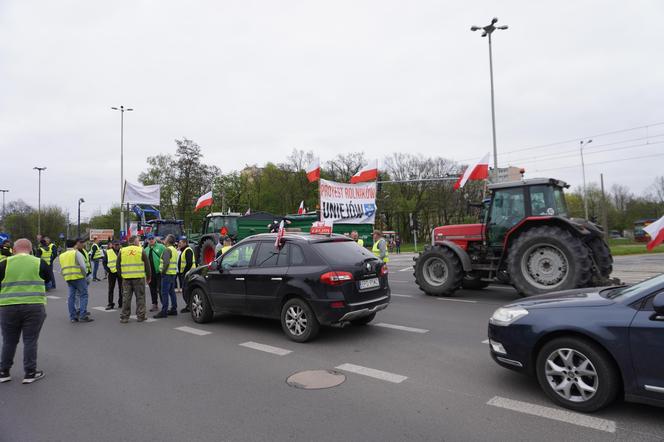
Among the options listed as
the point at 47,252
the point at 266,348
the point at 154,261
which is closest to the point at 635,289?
the point at 266,348

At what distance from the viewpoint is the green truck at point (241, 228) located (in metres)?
16.0

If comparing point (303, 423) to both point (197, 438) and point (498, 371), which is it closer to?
point (197, 438)

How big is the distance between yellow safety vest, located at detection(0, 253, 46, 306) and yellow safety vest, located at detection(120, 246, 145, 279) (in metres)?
3.07

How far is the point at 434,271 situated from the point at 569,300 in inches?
273

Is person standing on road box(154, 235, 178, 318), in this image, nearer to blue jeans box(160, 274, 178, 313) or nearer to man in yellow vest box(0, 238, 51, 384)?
blue jeans box(160, 274, 178, 313)

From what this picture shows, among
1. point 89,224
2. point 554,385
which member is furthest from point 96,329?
point 89,224

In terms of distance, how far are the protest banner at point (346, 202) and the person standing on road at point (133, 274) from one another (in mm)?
7122

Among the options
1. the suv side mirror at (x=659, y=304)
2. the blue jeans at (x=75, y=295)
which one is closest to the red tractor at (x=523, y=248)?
the suv side mirror at (x=659, y=304)

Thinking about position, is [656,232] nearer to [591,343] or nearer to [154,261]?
[591,343]

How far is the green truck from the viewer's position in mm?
16047

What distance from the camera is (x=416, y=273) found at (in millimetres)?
11078

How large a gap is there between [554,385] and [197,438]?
3251 millimetres

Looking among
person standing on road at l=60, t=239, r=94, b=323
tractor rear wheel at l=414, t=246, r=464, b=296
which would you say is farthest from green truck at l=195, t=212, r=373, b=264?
person standing on road at l=60, t=239, r=94, b=323

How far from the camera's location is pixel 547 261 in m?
8.87
